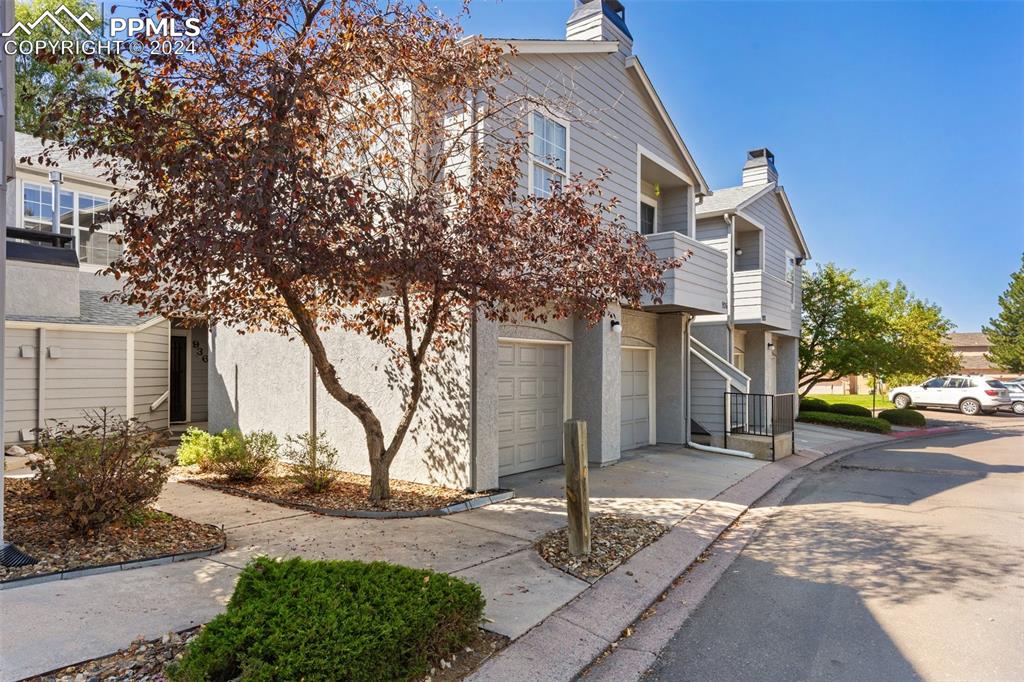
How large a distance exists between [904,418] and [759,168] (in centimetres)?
1018

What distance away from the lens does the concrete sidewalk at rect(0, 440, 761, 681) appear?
3.75m

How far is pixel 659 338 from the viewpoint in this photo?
13.7m

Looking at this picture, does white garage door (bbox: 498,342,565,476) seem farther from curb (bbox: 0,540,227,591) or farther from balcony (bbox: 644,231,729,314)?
curb (bbox: 0,540,227,591)

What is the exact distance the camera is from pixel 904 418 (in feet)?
69.7

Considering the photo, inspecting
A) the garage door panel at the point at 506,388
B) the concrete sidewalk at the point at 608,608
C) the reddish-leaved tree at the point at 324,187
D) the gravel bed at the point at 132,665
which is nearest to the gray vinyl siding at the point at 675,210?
the garage door panel at the point at 506,388

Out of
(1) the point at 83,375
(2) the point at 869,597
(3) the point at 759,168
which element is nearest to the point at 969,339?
(3) the point at 759,168

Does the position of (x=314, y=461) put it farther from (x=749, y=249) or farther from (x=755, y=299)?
(x=749, y=249)

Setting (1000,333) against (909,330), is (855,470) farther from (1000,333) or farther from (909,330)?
(1000,333)

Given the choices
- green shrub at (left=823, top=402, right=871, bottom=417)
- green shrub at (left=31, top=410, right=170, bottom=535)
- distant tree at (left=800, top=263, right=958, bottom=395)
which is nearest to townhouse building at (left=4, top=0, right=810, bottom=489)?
green shrub at (left=31, top=410, right=170, bottom=535)

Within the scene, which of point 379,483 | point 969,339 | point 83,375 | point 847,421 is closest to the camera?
point 379,483

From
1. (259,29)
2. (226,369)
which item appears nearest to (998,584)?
(259,29)

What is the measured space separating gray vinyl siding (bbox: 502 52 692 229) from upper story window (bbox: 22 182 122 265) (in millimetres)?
10839

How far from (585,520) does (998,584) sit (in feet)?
12.2

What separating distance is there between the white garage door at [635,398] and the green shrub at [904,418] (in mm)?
12913
